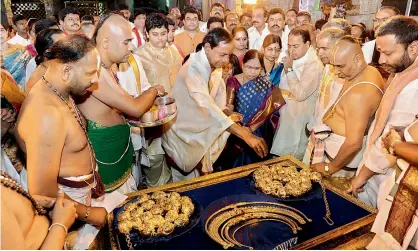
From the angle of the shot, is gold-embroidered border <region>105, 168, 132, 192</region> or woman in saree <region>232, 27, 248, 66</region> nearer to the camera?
gold-embroidered border <region>105, 168, 132, 192</region>

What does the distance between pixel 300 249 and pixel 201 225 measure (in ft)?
1.70

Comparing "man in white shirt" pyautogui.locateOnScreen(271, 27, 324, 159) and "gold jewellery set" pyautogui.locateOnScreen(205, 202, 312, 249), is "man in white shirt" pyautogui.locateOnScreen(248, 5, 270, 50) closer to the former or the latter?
"man in white shirt" pyautogui.locateOnScreen(271, 27, 324, 159)

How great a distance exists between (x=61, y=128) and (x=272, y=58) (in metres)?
2.99

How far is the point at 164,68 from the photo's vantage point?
15.1 ft

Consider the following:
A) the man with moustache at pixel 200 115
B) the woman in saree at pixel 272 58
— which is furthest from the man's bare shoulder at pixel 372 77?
the woman in saree at pixel 272 58

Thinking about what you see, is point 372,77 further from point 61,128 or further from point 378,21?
point 378,21

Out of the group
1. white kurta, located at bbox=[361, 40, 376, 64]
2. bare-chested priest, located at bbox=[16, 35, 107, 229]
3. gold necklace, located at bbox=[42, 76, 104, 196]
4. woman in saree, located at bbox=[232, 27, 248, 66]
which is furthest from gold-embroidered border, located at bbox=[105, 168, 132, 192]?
white kurta, located at bbox=[361, 40, 376, 64]

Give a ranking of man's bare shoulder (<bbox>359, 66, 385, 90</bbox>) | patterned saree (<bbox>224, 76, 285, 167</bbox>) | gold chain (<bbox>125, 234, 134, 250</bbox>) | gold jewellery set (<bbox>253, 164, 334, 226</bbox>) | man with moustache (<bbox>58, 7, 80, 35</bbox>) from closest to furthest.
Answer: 1. gold chain (<bbox>125, 234, 134, 250</bbox>)
2. gold jewellery set (<bbox>253, 164, 334, 226</bbox>)
3. man's bare shoulder (<bbox>359, 66, 385, 90</bbox>)
4. patterned saree (<bbox>224, 76, 285, 167</bbox>)
5. man with moustache (<bbox>58, 7, 80, 35</bbox>)

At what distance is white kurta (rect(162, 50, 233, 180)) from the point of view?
3.13 meters

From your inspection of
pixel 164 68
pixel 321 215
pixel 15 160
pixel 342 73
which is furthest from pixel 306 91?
pixel 15 160

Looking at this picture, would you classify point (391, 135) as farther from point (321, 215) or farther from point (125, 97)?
point (125, 97)

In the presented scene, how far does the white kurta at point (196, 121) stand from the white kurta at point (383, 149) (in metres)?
1.22

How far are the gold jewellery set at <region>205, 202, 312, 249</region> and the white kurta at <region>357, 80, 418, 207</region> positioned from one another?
30.9 inches

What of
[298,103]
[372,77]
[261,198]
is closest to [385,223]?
[261,198]
